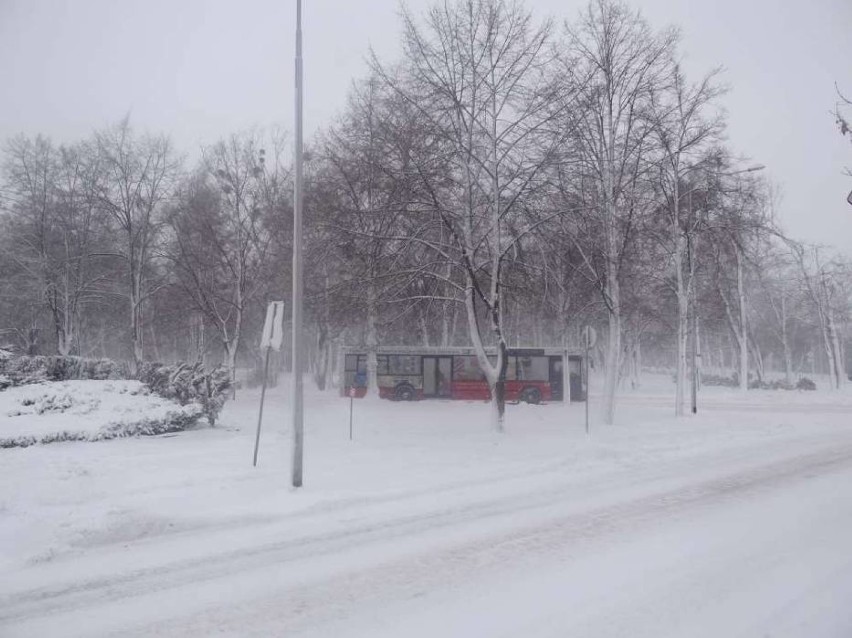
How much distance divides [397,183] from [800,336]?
203 ft

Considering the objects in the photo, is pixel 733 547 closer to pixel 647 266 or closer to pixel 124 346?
pixel 647 266

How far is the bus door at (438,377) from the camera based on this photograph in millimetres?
29594

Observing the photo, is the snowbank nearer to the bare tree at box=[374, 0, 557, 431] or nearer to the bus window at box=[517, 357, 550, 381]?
the bare tree at box=[374, 0, 557, 431]

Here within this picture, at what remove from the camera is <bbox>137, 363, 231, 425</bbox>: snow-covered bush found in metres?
16.5

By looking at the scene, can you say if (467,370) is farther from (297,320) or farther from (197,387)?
(297,320)

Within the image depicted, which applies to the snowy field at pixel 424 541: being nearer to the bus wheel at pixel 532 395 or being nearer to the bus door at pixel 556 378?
the bus wheel at pixel 532 395

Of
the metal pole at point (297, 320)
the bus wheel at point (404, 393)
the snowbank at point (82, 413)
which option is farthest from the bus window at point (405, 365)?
the metal pole at point (297, 320)

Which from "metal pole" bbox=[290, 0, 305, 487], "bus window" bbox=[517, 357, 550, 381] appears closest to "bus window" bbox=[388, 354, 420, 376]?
"bus window" bbox=[517, 357, 550, 381]

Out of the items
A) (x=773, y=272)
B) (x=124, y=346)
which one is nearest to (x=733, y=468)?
(x=773, y=272)

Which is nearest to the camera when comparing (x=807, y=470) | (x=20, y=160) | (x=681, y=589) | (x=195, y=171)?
(x=681, y=589)

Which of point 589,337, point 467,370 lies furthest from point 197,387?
point 467,370

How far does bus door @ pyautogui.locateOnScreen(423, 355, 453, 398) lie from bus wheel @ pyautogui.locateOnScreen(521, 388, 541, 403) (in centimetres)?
357

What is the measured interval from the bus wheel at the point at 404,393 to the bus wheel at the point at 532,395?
5.33 metres

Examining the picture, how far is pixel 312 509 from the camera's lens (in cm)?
840
